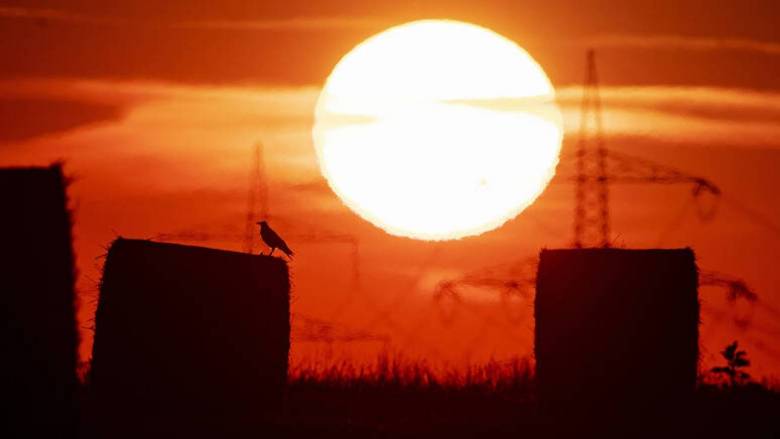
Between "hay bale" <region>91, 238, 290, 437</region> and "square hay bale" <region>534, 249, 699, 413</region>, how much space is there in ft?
11.2

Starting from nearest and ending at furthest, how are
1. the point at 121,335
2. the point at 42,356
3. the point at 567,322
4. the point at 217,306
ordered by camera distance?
the point at 42,356 < the point at 121,335 < the point at 217,306 < the point at 567,322

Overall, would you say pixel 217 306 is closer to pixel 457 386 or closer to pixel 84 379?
pixel 84 379

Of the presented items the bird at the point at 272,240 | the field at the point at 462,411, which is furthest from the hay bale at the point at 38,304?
the bird at the point at 272,240

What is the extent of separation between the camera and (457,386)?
2308 cm

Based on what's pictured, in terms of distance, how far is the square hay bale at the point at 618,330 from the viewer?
2181 centimetres

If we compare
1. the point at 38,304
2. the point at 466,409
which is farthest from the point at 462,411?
the point at 38,304

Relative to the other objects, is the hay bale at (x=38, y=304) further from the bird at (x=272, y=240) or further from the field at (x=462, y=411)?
the bird at (x=272, y=240)

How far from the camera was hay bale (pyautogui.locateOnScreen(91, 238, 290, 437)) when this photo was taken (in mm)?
19234

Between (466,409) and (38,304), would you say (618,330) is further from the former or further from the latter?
(38,304)

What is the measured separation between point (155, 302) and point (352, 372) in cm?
432

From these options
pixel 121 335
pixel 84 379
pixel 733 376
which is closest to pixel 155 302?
pixel 121 335

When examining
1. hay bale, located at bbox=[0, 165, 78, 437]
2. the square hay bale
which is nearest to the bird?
the square hay bale

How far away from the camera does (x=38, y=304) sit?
1620cm

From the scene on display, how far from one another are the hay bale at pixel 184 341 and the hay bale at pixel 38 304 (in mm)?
1858
